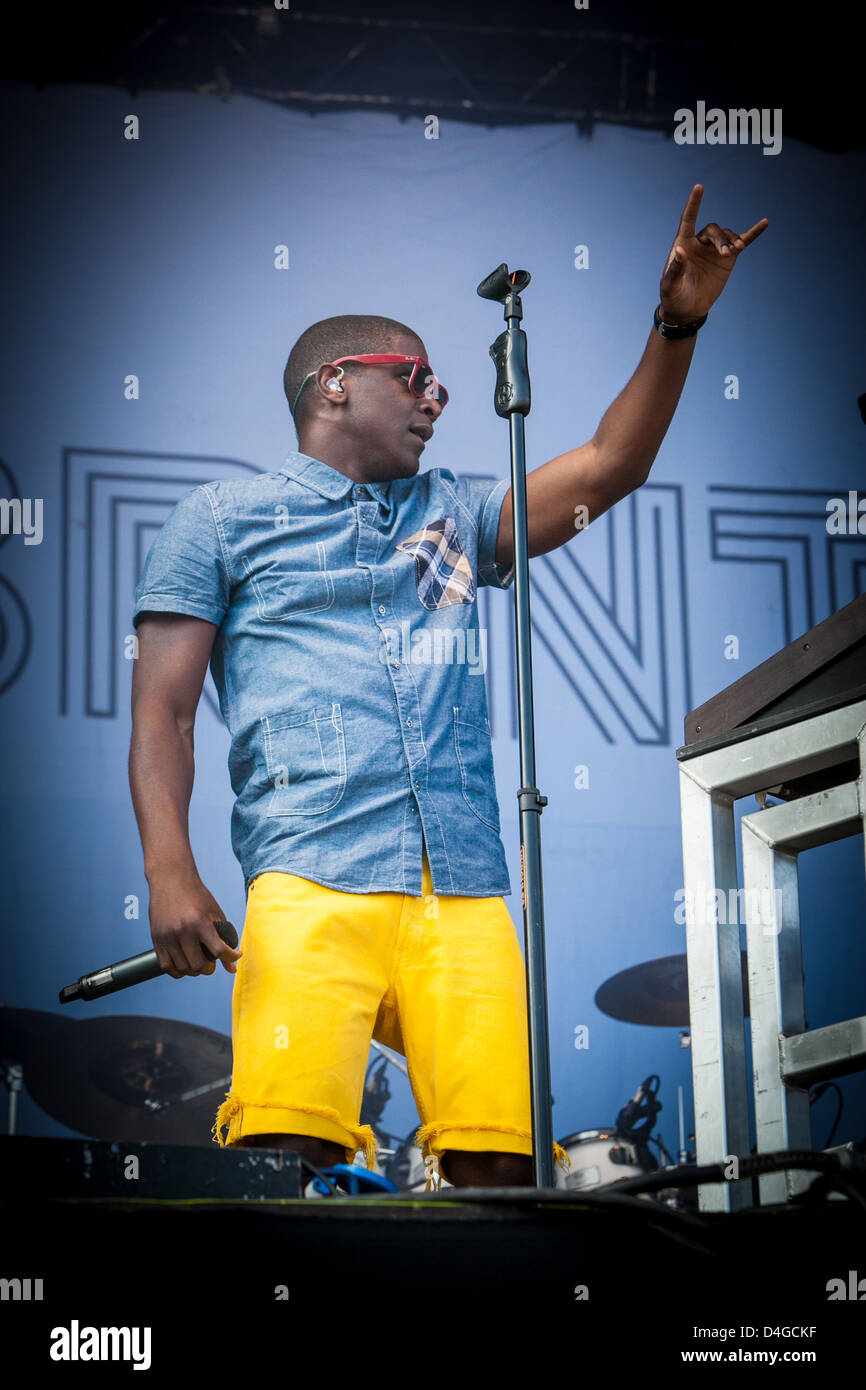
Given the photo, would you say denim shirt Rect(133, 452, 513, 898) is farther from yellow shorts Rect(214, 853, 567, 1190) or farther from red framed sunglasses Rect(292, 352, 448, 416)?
red framed sunglasses Rect(292, 352, 448, 416)

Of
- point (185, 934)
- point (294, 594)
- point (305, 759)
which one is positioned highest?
point (294, 594)

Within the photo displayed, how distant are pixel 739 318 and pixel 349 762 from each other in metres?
2.39

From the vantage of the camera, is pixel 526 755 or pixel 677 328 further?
pixel 677 328

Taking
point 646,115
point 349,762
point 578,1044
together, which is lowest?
point 578,1044

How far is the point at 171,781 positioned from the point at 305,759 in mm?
199

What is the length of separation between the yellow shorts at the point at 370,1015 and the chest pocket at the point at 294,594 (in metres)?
0.40

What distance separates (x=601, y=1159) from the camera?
11.2 ft

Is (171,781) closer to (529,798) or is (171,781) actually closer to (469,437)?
(529,798)

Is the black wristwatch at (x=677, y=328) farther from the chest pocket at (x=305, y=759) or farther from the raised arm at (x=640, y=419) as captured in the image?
the chest pocket at (x=305, y=759)

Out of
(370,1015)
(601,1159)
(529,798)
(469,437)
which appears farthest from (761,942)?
(469,437)

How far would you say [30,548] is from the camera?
3.62 metres
